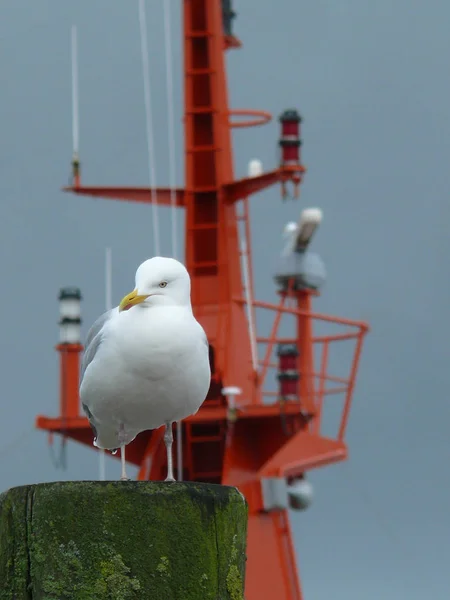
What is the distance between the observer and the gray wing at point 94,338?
27.9 ft

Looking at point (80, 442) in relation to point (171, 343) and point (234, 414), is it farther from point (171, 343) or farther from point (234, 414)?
point (171, 343)

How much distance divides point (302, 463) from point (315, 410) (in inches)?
36.3

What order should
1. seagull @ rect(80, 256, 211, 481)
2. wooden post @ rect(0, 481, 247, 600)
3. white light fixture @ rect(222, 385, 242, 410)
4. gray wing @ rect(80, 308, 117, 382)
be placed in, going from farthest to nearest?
white light fixture @ rect(222, 385, 242, 410), gray wing @ rect(80, 308, 117, 382), seagull @ rect(80, 256, 211, 481), wooden post @ rect(0, 481, 247, 600)

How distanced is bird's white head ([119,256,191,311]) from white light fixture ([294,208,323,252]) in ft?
69.1

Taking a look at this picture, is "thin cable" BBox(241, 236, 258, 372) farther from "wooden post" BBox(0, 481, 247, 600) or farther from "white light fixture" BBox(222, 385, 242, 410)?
"wooden post" BBox(0, 481, 247, 600)

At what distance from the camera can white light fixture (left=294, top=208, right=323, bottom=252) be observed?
29.4 metres

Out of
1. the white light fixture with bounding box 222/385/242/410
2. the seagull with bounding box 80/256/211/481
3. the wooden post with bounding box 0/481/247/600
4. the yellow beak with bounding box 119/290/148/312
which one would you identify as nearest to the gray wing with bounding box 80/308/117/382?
the seagull with bounding box 80/256/211/481

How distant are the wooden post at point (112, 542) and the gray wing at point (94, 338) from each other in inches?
70.5

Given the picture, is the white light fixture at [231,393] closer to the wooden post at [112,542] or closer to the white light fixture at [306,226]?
the white light fixture at [306,226]

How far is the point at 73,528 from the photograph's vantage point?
6.61 metres

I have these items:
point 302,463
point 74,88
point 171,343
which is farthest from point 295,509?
point 171,343

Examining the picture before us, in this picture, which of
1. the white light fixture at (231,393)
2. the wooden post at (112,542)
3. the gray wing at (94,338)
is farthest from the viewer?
the white light fixture at (231,393)

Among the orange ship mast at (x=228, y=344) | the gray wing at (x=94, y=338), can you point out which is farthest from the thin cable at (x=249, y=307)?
the gray wing at (x=94, y=338)

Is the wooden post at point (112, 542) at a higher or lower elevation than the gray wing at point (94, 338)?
lower
